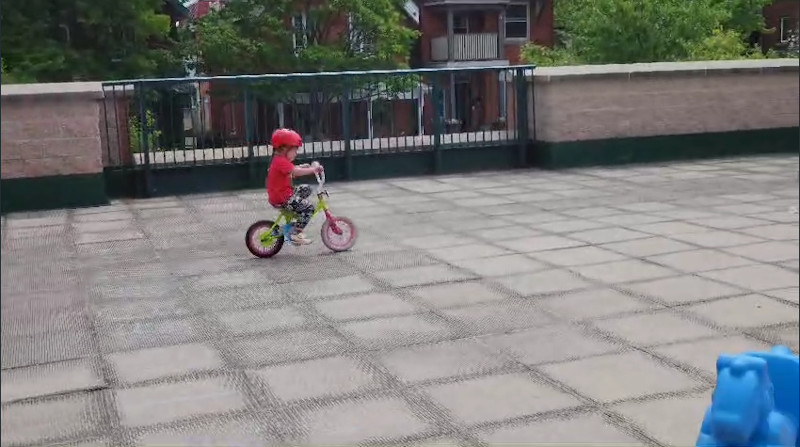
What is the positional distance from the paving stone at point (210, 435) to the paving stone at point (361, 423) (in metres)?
0.17

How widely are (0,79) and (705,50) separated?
15.9 metres

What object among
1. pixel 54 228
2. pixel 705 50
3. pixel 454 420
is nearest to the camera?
pixel 454 420

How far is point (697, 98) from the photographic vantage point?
11992 millimetres

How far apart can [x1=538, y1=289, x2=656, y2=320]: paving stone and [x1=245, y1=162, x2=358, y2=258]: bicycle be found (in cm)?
201

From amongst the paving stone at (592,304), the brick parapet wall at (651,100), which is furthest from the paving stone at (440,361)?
the brick parapet wall at (651,100)

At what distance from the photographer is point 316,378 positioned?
3807 mm

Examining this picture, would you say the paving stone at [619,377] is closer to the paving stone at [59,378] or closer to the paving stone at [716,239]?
the paving stone at [59,378]

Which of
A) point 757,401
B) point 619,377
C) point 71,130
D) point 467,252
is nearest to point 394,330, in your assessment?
point 619,377

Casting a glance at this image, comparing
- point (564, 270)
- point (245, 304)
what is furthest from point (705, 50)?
point (245, 304)

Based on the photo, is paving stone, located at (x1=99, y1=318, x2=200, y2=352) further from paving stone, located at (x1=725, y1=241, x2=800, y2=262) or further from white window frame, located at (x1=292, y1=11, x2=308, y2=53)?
white window frame, located at (x1=292, y1=11, x2=308, y2=53)

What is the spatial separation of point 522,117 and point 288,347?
8013mm

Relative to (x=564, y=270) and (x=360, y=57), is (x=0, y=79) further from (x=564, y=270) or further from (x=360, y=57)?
(x=360, y=57)

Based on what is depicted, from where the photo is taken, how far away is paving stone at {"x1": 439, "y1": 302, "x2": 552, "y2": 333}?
453 cm

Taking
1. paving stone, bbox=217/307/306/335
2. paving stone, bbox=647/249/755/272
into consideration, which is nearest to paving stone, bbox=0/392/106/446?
paving stone, bbox=217/307/306/335
